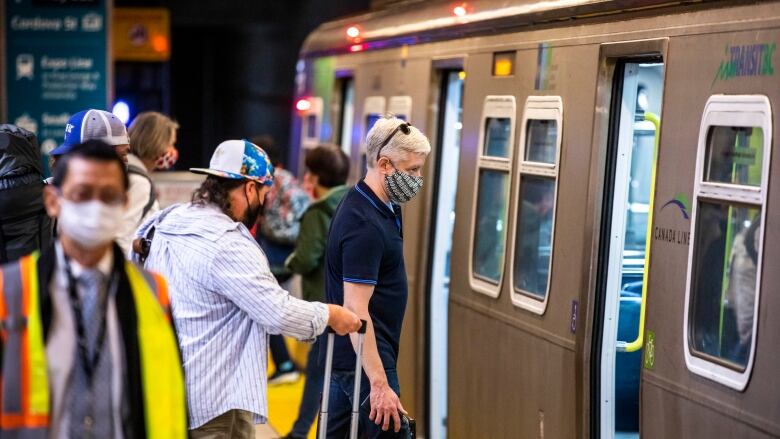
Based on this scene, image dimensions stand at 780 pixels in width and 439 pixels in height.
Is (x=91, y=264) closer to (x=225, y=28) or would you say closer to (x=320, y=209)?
(x=320, y=209)

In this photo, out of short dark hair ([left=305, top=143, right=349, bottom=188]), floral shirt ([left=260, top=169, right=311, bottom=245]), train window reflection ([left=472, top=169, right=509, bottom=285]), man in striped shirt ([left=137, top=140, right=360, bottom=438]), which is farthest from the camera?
floral shirt ([left=260, top=169, right=311, bottom=245])

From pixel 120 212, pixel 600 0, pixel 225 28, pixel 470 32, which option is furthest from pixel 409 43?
pixel 225 28

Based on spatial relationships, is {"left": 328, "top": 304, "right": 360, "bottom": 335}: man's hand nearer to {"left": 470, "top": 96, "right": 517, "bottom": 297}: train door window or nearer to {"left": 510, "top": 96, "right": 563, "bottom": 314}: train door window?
{"left": 510, "top": 96, "right": 563, "bottom": 314}: train door window

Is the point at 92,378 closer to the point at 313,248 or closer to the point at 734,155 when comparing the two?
the point at 734,155

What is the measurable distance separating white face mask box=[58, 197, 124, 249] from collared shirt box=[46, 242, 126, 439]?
8cm

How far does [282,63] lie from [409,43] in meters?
9.76

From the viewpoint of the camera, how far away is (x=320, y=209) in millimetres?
8336

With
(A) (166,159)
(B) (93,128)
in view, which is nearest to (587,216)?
(B) (93,128)

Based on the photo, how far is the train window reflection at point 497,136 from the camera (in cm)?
700

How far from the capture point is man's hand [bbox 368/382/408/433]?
509 cm

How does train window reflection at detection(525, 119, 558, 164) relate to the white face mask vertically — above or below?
above

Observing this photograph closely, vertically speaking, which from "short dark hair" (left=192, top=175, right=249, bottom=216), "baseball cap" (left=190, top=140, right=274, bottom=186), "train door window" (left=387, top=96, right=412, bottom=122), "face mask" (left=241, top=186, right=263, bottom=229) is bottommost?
"face mask" (left=241, top=186, right=263, bottom=229)

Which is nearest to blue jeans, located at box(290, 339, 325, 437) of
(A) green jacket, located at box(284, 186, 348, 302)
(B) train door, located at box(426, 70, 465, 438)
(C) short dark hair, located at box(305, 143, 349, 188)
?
(A) green jacket, located at box(284, 186, 348, 302)

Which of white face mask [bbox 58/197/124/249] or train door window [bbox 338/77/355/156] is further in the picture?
train door window [bbox 338/77/355/156]
